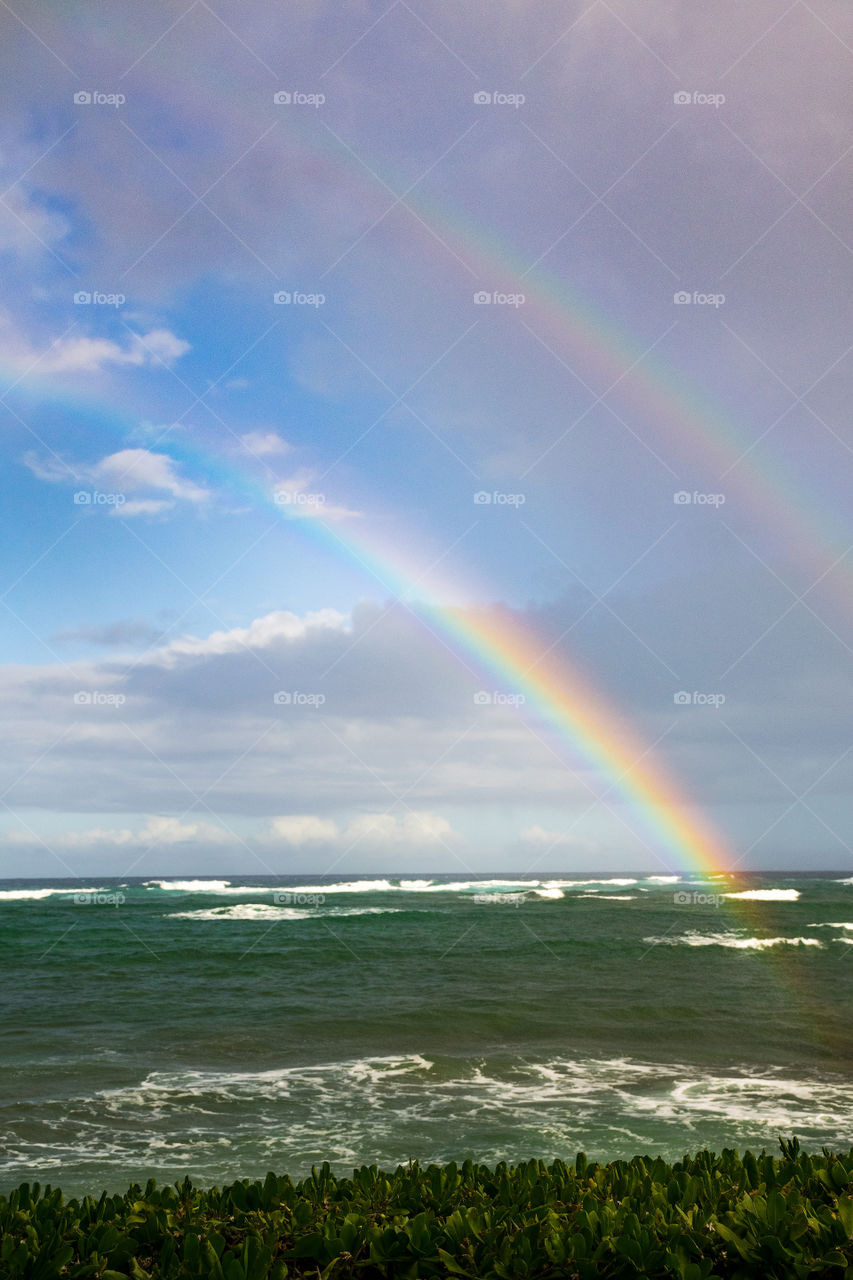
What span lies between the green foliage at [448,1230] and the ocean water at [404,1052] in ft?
16.5

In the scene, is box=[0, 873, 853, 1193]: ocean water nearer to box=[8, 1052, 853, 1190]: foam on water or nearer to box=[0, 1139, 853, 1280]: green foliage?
box=[8, 1052, 853, 1190]: foam on water

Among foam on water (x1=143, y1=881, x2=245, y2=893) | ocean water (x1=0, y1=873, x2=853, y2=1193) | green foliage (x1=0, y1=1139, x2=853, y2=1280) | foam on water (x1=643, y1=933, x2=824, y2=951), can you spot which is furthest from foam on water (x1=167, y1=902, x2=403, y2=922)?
green foliage (x1=0, y1=1139, x2=853, y2=1280)

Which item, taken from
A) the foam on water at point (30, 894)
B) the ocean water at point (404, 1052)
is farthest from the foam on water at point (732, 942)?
the foam on water at point (30, 894)

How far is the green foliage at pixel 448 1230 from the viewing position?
10.2 feet

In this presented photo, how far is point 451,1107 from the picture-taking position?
1041 cm

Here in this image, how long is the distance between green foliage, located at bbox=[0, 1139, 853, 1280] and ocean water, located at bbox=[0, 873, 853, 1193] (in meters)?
5.02

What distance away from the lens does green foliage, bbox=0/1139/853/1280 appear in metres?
3.11

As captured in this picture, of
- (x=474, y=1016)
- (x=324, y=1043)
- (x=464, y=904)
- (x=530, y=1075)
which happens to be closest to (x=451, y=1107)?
(x=530, y=1075)

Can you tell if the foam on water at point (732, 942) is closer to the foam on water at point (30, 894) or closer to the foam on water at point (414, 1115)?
the foam on water at point (414, 1115)

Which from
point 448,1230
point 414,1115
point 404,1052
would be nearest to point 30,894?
point 404,1052

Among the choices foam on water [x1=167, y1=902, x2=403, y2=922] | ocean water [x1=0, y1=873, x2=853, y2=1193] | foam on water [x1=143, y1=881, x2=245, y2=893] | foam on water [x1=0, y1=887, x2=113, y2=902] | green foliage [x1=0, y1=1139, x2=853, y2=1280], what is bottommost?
foam on water [x1=143, y1=881, x2=245, y2=893]

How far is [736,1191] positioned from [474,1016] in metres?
13.7

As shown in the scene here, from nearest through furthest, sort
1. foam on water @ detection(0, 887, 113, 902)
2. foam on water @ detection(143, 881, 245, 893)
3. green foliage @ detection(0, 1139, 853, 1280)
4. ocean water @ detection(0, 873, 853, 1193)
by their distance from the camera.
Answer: green foliage @ detection(0, 1139, 853, 1280), ocean water @ detection(0, 873, 853, 1193), foam on water @ detection(0, 887, 113, 902), foam on water @ detection(143, 881, 245, 893)

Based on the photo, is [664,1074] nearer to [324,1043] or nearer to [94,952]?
[324,1043]
